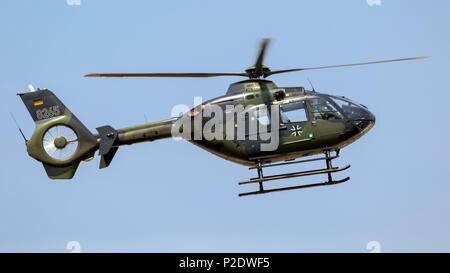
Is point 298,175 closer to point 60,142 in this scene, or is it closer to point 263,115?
point 263,115

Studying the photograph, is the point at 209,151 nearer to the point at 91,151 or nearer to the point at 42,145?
the point at 91,151

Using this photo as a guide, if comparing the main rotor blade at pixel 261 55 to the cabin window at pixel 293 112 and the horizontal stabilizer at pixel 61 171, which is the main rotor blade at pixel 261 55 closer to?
the cabin window at pixel 293 112

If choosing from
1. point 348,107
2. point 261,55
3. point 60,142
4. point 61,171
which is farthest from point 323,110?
point 61,171

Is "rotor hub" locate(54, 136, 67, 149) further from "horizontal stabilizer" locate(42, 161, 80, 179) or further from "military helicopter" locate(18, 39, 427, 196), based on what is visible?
"horizontal stabilizer" locate(42, 161, 80, 179)

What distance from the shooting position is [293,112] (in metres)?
14.5

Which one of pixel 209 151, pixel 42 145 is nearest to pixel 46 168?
pixel 42 145

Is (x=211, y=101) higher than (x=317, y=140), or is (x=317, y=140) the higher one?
(x=211, y=101)

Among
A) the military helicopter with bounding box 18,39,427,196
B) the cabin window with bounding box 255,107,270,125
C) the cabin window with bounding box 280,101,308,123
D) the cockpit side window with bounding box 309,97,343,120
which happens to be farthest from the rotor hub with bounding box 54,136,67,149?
the cockpit side window with bounding box 309,97,343,120

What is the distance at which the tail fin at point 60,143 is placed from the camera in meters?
15.3

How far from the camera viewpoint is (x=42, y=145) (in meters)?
15.3

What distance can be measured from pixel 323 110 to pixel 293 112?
71 centimetres

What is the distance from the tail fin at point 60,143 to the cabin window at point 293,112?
15.4 feet

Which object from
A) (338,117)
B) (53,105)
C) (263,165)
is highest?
(53,105)

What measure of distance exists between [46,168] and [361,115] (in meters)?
7.89
